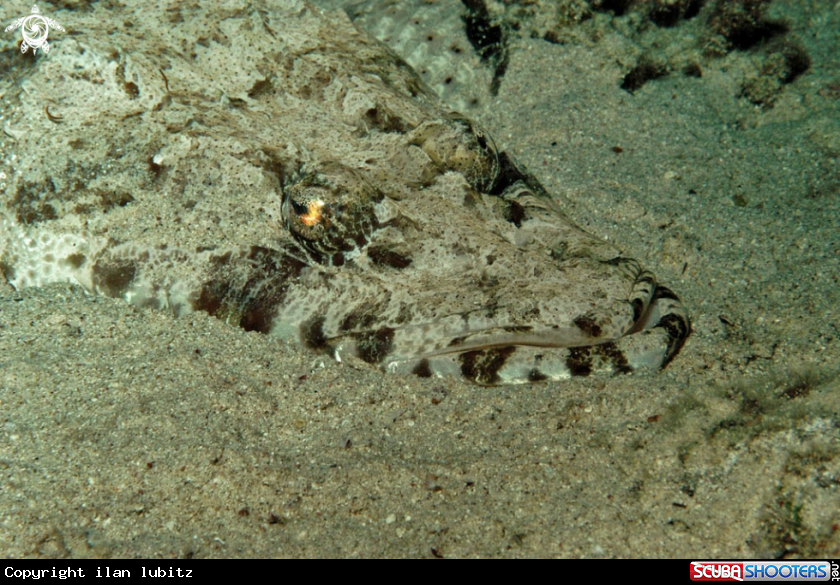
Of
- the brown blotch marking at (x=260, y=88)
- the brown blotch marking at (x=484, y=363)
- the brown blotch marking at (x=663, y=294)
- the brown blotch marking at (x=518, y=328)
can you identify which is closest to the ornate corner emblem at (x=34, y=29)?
the brown blotch marking at (x=260, y=88)

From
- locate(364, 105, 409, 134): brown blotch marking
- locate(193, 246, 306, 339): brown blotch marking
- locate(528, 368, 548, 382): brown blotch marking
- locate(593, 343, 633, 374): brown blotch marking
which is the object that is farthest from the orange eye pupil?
locate(593, 343, 633, 374): brown blotch marking

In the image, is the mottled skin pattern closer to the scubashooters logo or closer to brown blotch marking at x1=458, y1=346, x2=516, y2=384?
brown blotch marking at x1=458, y1=346, x2=516, y2=384

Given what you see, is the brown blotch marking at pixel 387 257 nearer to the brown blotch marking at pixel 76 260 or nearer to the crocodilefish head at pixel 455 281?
the crocodilefish head at pixel 455 281

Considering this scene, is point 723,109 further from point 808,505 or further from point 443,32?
point 808,505

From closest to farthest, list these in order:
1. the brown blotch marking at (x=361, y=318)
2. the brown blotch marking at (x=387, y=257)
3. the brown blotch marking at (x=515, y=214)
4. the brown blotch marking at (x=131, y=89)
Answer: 1. the brown blotch marking at (x=361, y=318)
2. the brown blotch marking at (x=387, y=257)
3. the brown blotch marking at (x=515, y=214)
4. the brown blotch marking at (x=131, y=89)

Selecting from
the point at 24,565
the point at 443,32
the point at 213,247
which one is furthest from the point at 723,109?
the point at 24,565

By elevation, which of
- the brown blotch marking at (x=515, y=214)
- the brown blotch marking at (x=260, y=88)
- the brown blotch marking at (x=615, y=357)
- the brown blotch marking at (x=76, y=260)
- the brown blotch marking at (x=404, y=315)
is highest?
the brown blotch marking at (x=515, y=214)
